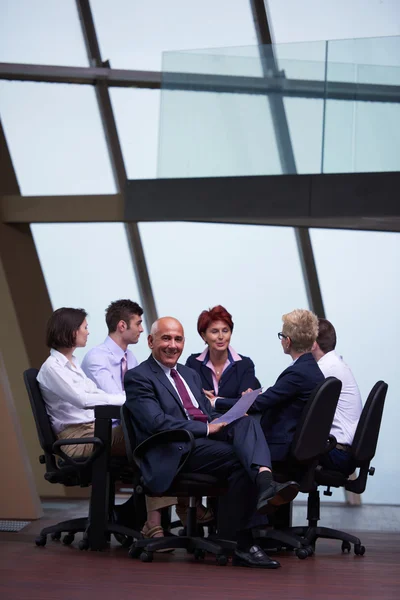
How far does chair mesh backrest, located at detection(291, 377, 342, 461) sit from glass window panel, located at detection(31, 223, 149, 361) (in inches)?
162

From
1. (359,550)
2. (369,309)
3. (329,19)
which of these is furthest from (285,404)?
(329,19)

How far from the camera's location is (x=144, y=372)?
14.3ft

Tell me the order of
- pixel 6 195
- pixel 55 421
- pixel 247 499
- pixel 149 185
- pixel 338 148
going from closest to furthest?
pixel 247 499
pixel 55 421
pixel 338 148
pixel 149 185
pixel 6 195

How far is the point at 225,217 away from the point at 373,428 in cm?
270

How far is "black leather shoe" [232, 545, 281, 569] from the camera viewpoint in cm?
404

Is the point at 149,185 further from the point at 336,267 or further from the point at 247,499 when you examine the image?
the point at 247,499

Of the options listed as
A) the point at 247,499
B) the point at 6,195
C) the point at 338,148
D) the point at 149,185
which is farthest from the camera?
the point at 6,195

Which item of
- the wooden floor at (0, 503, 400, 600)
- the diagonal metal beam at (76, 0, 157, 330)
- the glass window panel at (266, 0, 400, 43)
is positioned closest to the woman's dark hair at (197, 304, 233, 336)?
the wooden floor at (0, 503, 400, 600)

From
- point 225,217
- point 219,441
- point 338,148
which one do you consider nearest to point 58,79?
point 225,217

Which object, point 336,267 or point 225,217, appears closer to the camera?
point 225,217

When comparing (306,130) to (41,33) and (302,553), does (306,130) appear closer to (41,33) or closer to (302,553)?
(41,33)

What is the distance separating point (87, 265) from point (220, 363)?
321 centimetres

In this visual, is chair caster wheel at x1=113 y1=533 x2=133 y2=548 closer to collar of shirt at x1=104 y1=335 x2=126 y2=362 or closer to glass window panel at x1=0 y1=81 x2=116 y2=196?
collar of shirt at x1=104 y1=335 x2=126 y2=362

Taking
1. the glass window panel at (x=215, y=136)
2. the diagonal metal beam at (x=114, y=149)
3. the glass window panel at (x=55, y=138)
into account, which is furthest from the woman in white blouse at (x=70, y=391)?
the glass window panel at (x=55, y=138)
